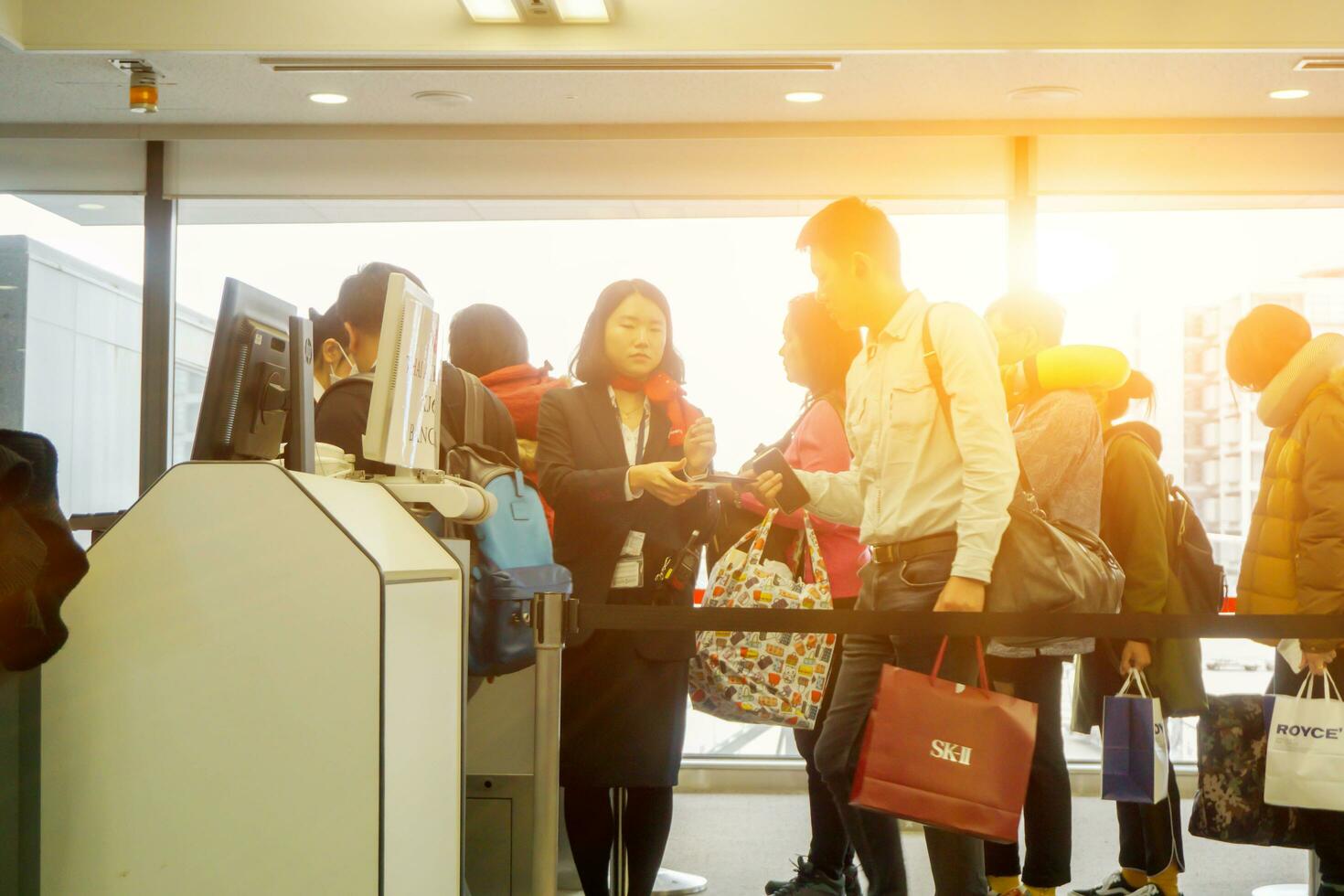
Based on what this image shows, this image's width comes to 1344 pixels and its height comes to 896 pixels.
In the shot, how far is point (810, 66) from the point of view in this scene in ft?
13.6

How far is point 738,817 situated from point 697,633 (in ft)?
5.72

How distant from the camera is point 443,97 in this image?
177 inches

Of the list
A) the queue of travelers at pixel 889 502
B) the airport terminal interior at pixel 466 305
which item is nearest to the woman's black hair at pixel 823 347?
the queue of travelers at pixel 889 502

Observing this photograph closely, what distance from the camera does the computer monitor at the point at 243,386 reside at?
1870 mm

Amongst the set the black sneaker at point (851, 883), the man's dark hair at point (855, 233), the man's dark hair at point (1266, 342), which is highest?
the man's dark hair at point (855, 233)

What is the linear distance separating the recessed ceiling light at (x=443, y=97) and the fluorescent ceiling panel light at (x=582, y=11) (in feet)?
1.95

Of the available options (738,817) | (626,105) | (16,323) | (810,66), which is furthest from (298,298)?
(738,817)

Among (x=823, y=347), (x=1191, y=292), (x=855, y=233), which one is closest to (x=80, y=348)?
(x=823, y=347)

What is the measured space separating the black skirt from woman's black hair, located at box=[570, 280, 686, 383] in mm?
617

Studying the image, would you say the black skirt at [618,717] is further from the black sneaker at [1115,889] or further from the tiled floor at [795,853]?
the black sneaker at [1115,889]

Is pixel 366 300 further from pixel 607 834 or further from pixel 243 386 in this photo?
pixel 607 834

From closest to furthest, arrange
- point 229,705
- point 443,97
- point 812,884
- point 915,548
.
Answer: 1. point 229,705
2. point 915,548
3. point 812,884
4. point 443,97

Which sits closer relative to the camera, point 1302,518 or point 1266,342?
point 1302,518

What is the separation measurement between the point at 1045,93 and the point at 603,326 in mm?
2232
